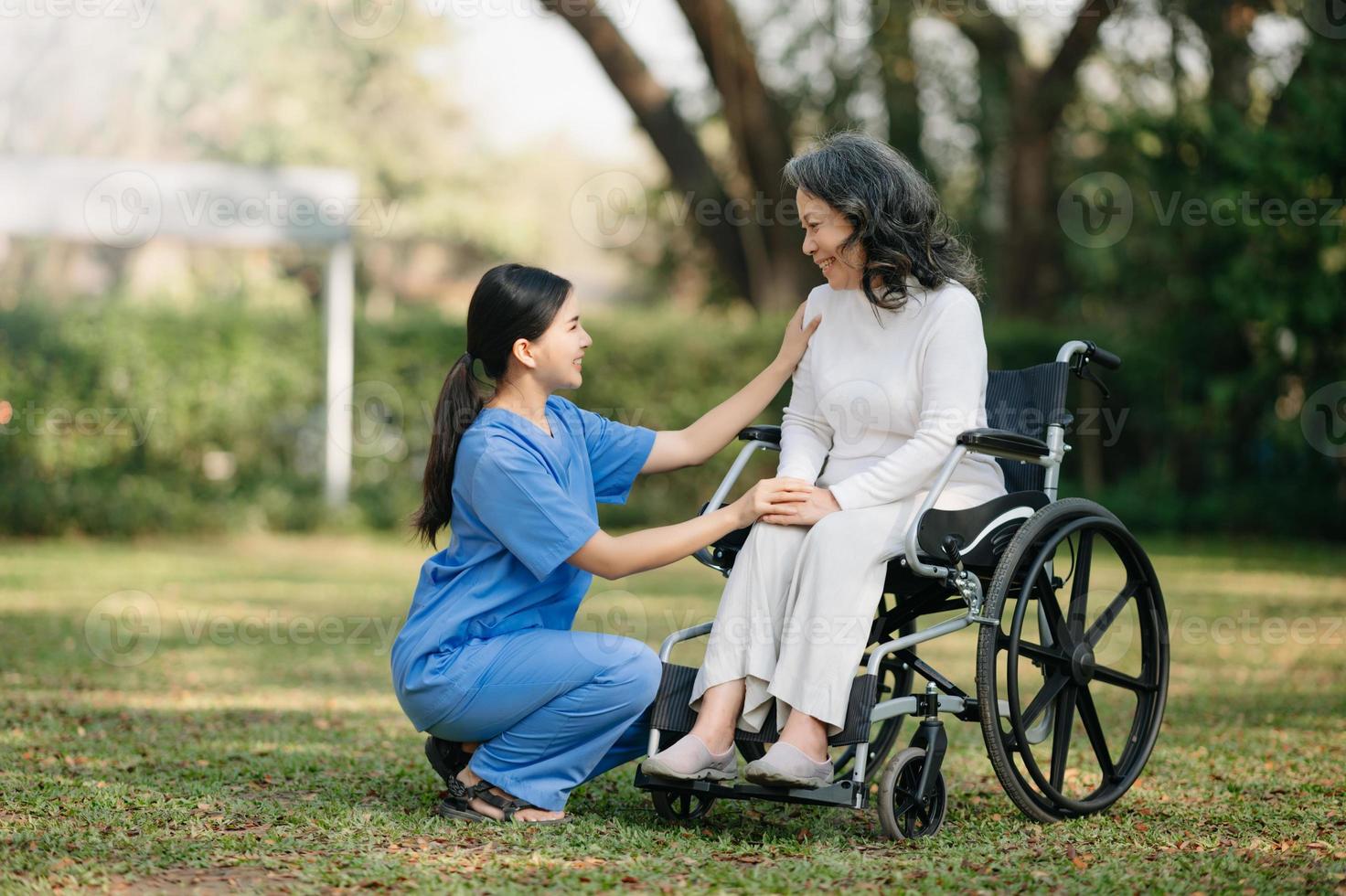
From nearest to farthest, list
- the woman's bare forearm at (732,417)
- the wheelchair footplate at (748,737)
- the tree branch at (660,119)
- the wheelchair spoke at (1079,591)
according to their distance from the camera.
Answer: the wheelchair footplate at (748,737) → the wheelchair spoke at (1079,591) → the woman's bare forearm at (732,417) → the tree branch at (660,119)

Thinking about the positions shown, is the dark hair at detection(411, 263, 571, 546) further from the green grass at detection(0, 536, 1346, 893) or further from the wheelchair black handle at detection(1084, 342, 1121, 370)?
the wheelchair black handle at detection(1084, 342, 1121, 370)

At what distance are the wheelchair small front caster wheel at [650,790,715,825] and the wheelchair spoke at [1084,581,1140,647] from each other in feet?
3.32

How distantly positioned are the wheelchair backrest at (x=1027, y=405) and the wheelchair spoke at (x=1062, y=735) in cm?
52

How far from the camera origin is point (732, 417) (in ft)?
12.4

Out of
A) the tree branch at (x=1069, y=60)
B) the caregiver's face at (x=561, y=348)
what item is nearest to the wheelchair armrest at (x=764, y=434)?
the caregiver's face at (x=561, y=348)

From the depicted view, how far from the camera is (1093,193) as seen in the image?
15352 mm

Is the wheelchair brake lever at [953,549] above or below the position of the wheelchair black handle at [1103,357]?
below

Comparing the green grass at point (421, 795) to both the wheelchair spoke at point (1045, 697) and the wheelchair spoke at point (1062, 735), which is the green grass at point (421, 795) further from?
the wheelchair spoke at point (1045, 697)

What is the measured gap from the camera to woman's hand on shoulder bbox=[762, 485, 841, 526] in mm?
3303

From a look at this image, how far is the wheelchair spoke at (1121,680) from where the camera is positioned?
3.54 meters

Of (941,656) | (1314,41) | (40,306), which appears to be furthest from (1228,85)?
(40,306)

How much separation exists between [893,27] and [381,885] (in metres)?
13.1

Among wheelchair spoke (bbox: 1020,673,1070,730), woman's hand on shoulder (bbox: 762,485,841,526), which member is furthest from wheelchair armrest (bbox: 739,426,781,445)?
wheelchair spoke (bbox: 1020,673,1070,730)

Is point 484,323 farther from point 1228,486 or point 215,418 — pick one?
point 1228,486
